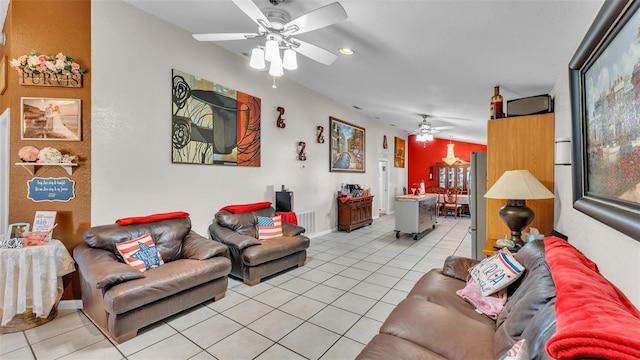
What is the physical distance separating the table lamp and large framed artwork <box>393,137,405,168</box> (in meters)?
7.07

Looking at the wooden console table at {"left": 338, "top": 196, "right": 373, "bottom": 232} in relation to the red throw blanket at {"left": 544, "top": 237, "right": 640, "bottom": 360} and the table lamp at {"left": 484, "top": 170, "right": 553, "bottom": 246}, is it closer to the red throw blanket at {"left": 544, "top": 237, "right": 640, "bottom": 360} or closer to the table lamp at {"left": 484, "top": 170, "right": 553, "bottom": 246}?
the table lamp at {"left": 484, "top": 170, "right": 553, "bottom": 246}

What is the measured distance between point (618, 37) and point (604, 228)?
939 millimetres

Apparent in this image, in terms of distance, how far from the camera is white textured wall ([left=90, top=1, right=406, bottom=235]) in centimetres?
282

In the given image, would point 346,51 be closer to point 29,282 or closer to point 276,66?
point 276,66

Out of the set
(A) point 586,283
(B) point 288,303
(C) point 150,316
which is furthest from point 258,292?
(A) point 586,283

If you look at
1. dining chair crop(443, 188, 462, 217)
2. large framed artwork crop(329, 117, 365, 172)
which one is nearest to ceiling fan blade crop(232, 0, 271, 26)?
large framed artwork crop(329, 117, 365, 172)

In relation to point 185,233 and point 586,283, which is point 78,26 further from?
point 586,283

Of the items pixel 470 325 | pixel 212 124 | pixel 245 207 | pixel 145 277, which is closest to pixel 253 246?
pixel 245 207

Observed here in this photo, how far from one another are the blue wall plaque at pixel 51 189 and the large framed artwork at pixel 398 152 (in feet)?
27.9

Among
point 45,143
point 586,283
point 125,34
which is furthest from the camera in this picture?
point 125,34

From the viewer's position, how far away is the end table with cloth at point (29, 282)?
7.26 feet

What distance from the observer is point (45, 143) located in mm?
2641

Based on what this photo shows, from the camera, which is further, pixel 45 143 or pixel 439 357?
pixel 45 143

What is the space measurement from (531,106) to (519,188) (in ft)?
3.64
